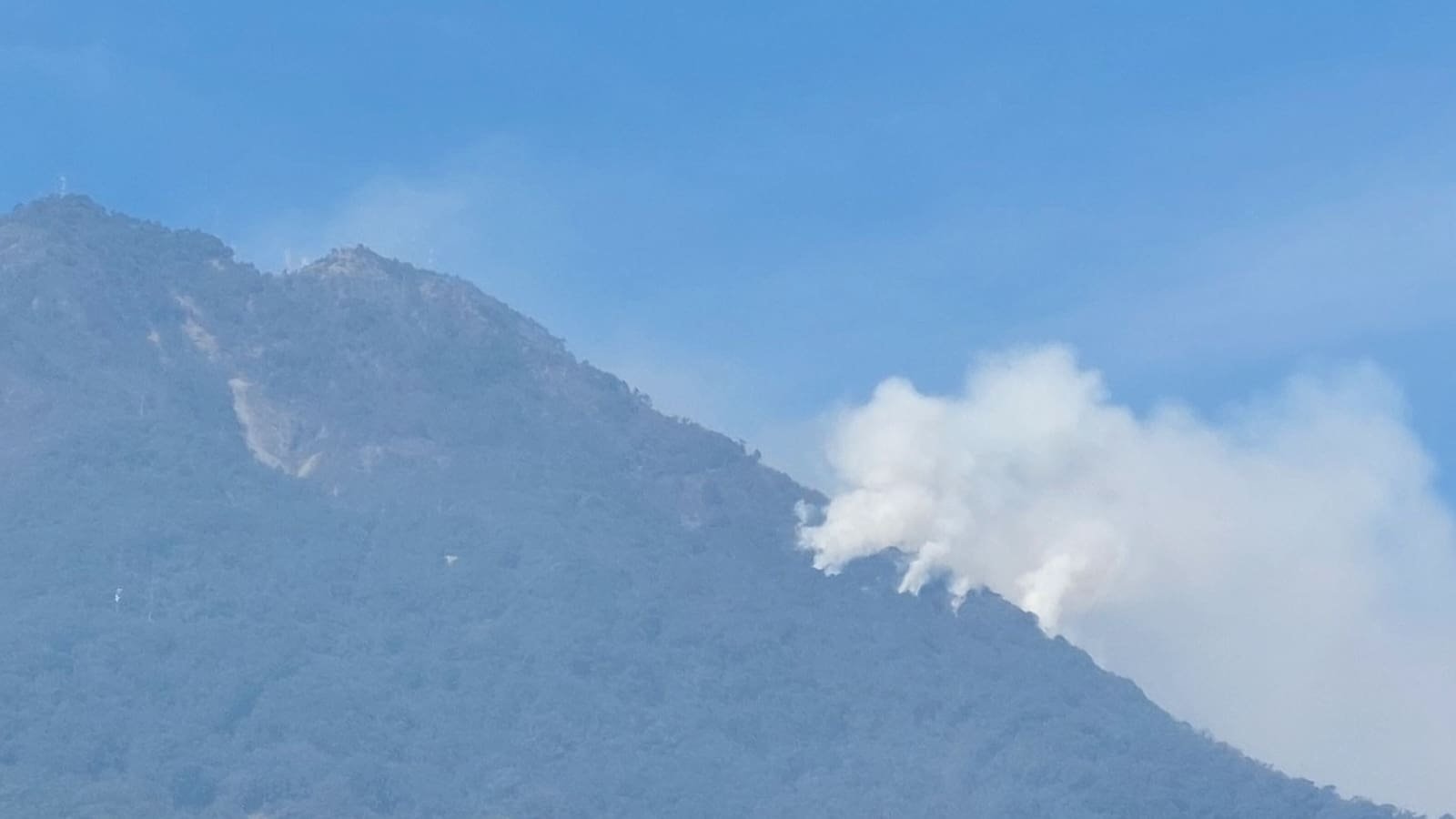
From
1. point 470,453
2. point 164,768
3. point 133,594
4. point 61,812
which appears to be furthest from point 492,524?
point 61,812

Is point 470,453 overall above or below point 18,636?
above

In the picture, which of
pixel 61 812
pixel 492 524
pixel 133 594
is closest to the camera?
pixel 61 812

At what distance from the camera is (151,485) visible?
18600 cm

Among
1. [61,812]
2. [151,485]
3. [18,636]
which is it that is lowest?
[61,812]

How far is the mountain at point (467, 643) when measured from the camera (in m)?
157

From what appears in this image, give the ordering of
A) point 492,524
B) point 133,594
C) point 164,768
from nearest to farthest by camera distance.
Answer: point 164,768
point 133,594
point 492,524

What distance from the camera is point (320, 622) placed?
174750 mm

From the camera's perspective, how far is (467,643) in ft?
571

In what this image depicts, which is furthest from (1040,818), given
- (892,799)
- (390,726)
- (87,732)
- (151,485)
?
(151,485)

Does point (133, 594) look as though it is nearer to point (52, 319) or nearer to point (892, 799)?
point (52, 319)

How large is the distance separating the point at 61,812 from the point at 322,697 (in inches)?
878

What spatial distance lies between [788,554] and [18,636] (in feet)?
155

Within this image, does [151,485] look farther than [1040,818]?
Yes

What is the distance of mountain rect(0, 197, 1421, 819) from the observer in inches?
6176
